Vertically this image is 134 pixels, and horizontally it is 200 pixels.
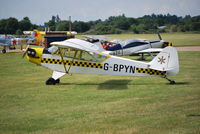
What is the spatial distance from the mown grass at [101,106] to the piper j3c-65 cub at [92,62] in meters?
0.62

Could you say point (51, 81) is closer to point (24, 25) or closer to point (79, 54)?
point (79, 54)

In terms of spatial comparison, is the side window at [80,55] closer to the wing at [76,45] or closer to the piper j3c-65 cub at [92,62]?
the piper j3c-65 cub at [92,62]

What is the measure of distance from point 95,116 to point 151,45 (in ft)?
54.6

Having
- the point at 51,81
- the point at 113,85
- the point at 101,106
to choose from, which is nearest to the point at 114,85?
the point at 113,85

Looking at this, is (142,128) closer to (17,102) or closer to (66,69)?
(17,102)

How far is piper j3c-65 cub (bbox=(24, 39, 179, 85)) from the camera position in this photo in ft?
37.4

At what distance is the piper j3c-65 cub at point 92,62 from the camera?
1141 cm

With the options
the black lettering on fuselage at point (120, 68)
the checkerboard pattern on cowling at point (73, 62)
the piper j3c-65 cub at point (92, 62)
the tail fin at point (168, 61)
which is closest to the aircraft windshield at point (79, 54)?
the piper j3c-65 cub at point (92, 62)

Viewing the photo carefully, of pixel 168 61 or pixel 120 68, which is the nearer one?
pixel 168 61

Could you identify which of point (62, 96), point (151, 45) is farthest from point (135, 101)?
point (151, 45)

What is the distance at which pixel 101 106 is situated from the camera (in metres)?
8.74

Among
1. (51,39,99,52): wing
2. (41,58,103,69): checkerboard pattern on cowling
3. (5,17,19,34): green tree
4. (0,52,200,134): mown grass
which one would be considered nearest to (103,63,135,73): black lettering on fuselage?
(41,58,103,69): checkerboard pattern on cowling

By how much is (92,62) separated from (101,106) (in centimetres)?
384

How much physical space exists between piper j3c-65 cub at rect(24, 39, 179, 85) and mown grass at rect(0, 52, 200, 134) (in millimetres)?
617
